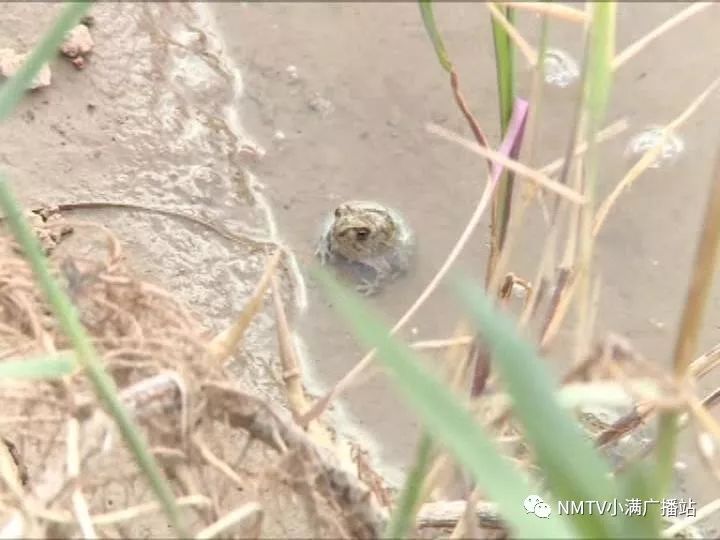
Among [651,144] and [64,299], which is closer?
[64,299]

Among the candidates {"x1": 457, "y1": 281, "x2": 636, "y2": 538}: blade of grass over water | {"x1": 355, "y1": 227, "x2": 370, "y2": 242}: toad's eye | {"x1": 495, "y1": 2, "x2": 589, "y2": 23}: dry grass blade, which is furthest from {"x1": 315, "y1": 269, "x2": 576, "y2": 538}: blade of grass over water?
{"x1": 355, "y1": 227, "x2": 370, "y2": 242}: toad's eye

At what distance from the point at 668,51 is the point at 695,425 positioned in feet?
4.29

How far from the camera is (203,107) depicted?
179 centimetres

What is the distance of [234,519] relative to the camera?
69 cm

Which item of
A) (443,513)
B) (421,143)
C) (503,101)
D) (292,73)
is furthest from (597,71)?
(292,73)

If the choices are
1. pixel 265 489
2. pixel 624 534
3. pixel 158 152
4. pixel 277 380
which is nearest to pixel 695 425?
pixel 624 534

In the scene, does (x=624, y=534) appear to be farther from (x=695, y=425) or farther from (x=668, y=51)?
(x=668, y=51)

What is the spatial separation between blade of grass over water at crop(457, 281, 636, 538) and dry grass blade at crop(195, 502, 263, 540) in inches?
12.7

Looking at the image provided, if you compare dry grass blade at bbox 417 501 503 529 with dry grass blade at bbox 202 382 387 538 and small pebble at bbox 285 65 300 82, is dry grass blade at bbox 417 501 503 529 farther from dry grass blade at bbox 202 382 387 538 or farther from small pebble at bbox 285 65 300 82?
small pebble at bbox 285 65 300 82

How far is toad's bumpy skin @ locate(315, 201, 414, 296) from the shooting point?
1589mm

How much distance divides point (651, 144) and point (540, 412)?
138 centimetres

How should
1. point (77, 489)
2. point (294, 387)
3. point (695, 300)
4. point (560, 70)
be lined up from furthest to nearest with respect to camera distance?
point (560, 70) → point (294, 387) → point (77, 489) → point (695, 300)

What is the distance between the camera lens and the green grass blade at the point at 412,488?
0.55 metres

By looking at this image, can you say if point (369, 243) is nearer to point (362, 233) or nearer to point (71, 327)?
point (362, 233)
